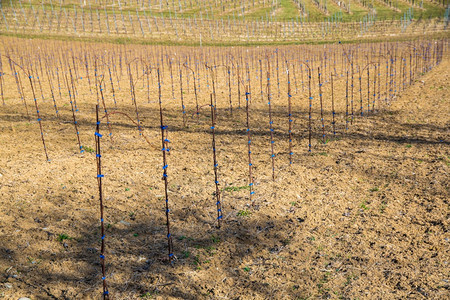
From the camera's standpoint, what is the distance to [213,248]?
463 cm

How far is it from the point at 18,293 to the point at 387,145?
6818 mm

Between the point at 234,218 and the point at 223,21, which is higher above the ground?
the point at 223,21

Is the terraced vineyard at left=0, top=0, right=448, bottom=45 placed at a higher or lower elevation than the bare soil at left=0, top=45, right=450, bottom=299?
higher

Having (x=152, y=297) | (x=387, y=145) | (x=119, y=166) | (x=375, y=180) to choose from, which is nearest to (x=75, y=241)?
(x=152, y=297)

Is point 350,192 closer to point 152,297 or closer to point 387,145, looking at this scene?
point 387,145

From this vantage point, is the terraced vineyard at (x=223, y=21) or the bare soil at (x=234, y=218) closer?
the bare soil at (x=234, y=218)

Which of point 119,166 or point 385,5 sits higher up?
point 385,5

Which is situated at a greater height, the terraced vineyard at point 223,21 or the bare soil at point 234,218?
the terraced vineyard at point 223,21

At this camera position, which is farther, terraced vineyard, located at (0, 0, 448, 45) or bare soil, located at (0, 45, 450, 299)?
terraced vineyard, located at (0, 0, 448, 45)

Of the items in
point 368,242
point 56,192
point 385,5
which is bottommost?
point 368,242

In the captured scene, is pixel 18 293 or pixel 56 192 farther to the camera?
pixel 56 192

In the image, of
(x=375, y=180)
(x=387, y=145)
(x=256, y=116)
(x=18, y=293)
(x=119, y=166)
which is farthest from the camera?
(x=256, y=116)

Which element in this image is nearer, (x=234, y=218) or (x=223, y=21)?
(x=234, y=218)

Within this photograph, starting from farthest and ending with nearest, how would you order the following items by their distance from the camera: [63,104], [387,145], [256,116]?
[63,104], [256,116], [387,145]
